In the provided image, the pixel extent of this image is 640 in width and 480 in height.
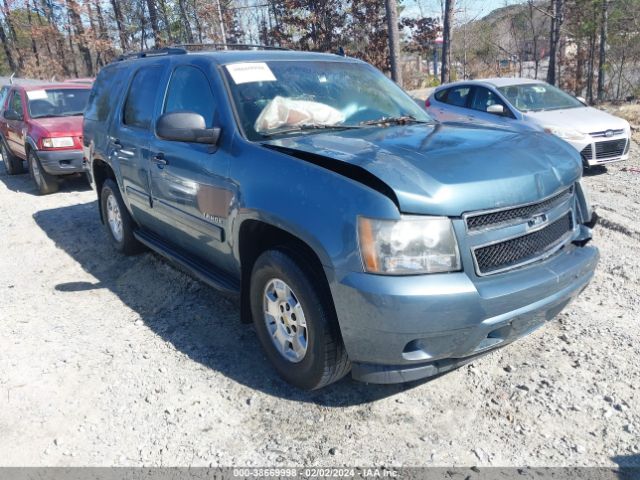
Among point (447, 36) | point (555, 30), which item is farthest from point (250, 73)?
point (555, 30)

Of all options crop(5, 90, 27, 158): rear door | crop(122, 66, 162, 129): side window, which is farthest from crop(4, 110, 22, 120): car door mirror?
crop(122, 66, 162, 129): side window

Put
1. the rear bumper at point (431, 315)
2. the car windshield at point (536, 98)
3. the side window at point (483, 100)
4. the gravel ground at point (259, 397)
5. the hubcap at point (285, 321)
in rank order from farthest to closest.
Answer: the side window at point (483, 100) → the car windshield at point (536, 98) → the hubcap at point (285, 321) → the gravel ground at point (259, 397) → the rear bumper at point (431, 315)

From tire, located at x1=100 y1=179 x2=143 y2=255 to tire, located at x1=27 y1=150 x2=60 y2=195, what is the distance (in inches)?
141

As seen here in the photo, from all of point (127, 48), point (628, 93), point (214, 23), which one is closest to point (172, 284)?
point (628, 93)

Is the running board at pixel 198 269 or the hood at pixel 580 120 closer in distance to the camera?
the running board at pixel 198 269

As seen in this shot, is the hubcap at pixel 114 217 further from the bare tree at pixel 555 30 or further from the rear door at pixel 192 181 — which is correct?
the bare tree at pixel 555 30

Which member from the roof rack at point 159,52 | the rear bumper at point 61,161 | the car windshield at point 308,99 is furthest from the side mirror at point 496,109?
the rear bumper at point 61,161

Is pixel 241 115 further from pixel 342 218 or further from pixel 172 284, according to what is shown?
pixel 172 284

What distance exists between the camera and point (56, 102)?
992cm

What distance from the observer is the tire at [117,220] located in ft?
17.5

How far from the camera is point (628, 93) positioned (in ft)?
55.7

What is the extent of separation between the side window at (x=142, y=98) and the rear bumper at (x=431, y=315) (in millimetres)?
2790

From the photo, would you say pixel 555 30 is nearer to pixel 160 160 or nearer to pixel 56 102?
pixel 56 102

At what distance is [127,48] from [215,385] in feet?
87.6
